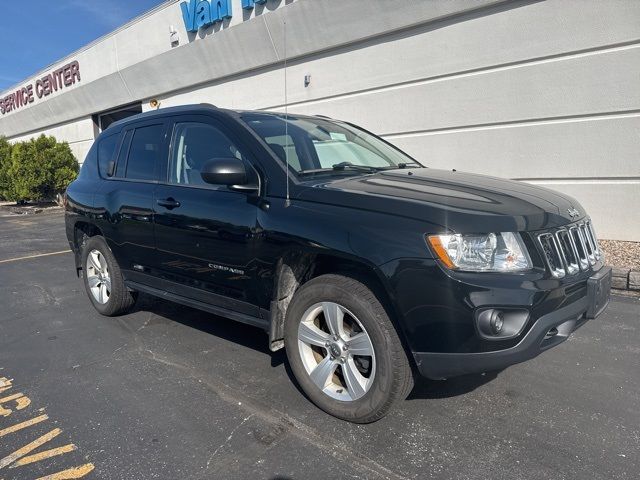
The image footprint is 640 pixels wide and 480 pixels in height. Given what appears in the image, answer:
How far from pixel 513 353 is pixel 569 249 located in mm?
765

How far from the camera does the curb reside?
5.31m

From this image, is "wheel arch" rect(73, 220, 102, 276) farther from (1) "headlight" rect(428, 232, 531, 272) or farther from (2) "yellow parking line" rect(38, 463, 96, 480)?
(1) "headlight" rect(428, 232, 531, 272)

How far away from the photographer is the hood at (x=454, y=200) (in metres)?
2.49

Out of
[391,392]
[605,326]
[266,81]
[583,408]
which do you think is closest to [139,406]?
[391,392]

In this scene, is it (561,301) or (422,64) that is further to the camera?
(422,64)

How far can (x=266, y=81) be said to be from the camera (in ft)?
37.7

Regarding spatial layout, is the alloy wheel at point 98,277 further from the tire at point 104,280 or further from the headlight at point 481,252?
the headlight at point 481,252

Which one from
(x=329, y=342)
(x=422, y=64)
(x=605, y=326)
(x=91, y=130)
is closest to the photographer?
(x=329, y=342)

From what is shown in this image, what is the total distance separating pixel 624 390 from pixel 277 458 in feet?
7.66

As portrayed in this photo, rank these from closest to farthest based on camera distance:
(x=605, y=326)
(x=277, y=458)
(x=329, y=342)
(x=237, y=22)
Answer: (x=277, y=458) < (x=329, y=342) < (x=605, y=326) < (x=237, y=22)

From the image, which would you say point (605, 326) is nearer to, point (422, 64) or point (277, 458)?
point (277, 458)

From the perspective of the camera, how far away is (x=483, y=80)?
312 inches

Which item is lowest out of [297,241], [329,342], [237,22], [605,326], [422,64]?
[605,326]

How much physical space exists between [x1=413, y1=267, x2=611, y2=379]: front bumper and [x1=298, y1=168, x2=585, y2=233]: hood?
0.48 meters
